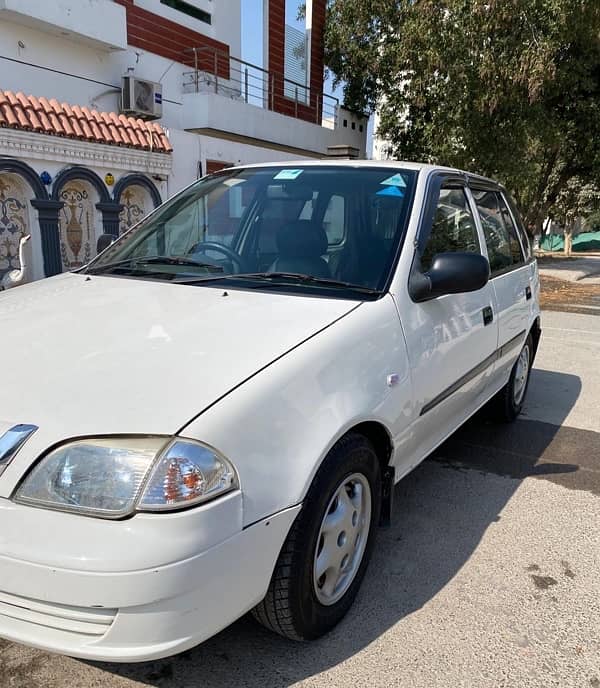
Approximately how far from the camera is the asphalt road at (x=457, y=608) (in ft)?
7.20

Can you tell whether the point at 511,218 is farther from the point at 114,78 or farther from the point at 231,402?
the point at 114,78

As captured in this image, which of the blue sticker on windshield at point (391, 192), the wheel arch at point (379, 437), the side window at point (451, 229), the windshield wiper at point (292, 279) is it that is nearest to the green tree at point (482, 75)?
the side window at point (451, 229)

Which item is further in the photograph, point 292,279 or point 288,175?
point 288,175

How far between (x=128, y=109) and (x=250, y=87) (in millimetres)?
4951

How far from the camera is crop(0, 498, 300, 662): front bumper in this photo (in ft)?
5.49

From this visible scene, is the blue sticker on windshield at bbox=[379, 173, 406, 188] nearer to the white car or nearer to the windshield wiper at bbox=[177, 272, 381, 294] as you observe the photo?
the white car

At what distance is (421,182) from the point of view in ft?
10.4

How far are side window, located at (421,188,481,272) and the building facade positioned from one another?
6774 millimetres

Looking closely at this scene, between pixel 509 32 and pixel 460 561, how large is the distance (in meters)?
13.1

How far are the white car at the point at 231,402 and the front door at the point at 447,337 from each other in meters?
0.02

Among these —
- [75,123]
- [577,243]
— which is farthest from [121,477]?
[577,243]

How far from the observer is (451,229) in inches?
134

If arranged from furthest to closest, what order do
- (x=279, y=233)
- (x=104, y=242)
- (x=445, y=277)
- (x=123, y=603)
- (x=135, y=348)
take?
(x=104, y=242) < (x=279, y=233) < (x=445, y=277) < (x=135, y=348) < (x=123, y=603)

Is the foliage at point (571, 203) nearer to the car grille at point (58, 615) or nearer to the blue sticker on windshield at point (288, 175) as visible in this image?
the blue sticker on windshield at point (288, 175)
